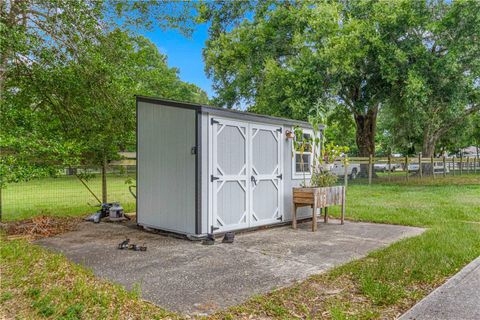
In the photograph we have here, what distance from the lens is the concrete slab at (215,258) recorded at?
131 inches

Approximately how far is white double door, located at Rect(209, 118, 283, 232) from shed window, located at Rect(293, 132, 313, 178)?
18.1 inches

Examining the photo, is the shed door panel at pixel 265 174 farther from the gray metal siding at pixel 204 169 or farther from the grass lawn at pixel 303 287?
the grass lawn at pixel 303 287

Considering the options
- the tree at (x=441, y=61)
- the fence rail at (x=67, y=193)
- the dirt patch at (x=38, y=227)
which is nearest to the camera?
the dirt patch at (x=38, y=227)

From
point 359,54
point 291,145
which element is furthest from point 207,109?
point 359,54

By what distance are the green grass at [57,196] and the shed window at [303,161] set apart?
362 centimetres

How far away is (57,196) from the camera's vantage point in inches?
355

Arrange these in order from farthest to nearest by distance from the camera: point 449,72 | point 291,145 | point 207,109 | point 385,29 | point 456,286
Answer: point 385,29 < point 449,72 < point 291,145 < point 207,109 < point 456,286

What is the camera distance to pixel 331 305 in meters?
3.04

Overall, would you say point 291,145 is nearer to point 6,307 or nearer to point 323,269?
point 323,269

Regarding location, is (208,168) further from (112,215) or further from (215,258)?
(112,215)

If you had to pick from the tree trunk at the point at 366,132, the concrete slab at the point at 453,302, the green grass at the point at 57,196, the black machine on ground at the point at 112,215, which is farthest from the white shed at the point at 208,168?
the tree trunk at the point at 366,132

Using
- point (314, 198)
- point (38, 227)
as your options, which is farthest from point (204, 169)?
point (38, 227)

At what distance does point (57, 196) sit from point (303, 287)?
24.8ft

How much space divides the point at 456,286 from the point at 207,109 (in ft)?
12.2
